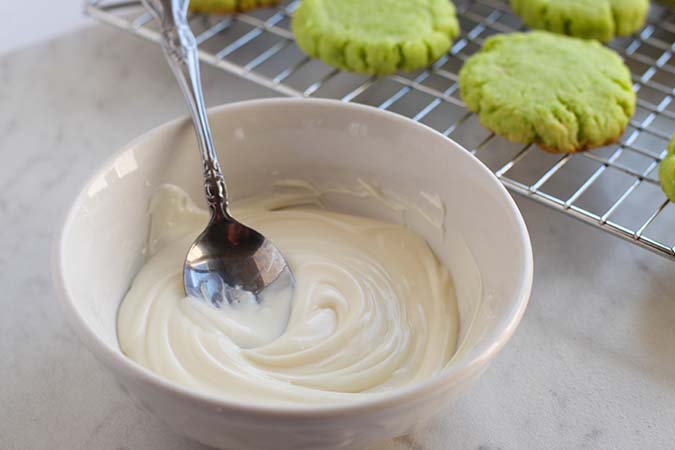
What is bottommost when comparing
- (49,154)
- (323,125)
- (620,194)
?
(620,194)

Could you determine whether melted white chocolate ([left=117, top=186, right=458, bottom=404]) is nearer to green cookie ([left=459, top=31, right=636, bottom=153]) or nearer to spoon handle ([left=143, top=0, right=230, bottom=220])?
spoon handle ([left=143, top=0, right=230, bottom=220])

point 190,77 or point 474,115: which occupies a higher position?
point 190,77

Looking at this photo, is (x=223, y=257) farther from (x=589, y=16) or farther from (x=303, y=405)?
(x=589, y=16)

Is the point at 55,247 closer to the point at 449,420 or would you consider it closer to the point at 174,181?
the point at 174,181

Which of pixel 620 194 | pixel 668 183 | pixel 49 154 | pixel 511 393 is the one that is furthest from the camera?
pixel 49 154

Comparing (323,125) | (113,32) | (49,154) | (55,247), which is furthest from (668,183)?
(113,32)

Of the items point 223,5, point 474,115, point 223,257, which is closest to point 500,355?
point 223,257

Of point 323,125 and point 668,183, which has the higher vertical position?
point 323,125
